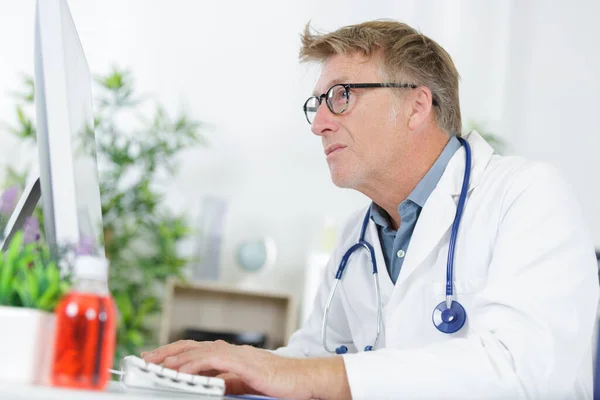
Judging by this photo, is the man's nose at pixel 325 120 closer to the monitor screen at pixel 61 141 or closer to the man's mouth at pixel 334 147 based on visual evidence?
the man's mouth at pixel 334 147

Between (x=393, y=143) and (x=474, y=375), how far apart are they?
2.66 feet

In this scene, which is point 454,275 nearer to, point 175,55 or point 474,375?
point 474,375

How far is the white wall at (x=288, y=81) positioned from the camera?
12.1ft

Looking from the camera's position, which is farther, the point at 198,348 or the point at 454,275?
the point at 454,275

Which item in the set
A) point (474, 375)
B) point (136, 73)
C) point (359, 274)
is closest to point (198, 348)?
point (474, 375)

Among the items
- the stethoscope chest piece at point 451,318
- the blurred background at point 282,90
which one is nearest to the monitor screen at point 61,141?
the stethoscope chest piece at point 451,318

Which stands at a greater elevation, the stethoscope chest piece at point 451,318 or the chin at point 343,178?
the chin at point 343,178

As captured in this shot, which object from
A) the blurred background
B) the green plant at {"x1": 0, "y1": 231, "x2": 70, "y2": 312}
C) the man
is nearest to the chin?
the man

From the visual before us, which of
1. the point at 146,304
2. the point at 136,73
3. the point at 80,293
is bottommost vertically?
the point at 146,304

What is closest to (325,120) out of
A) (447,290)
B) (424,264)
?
(424,264)

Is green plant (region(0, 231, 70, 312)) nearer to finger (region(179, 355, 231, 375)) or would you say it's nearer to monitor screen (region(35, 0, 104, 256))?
monitor screen (region(35, 0, 104, 256))

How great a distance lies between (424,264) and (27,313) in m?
0.90

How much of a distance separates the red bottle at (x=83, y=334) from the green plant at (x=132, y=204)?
8.04 feet

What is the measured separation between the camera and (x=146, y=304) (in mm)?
3268
